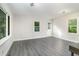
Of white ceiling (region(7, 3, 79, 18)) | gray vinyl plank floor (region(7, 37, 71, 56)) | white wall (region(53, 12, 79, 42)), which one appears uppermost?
white ceiling (region(7, 3, 79, 18))

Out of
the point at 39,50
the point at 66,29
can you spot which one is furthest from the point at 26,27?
the point at 39,50

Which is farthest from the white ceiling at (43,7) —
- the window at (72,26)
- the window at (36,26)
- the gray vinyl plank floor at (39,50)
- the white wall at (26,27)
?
the window at (36,26)

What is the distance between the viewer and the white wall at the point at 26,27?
7.36 metres

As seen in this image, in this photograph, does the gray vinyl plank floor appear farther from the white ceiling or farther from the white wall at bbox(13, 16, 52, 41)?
the white wall at bbox(13, 16, 52, 41)

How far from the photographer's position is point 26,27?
26.2 ft

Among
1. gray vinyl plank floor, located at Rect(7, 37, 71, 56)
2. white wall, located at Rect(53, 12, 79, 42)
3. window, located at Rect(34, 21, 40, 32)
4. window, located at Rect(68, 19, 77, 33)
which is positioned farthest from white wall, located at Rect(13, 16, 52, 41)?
window, located at Rect(68, 19, 77, 33)

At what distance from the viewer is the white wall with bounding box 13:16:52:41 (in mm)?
7359

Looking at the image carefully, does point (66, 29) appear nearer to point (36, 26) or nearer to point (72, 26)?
point (72, 26)

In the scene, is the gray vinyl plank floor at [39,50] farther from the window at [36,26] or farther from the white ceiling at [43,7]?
the window at [36,26]

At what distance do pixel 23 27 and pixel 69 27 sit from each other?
13.5 ft

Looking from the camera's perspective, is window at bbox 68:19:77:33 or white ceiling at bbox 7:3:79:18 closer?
white ceiling at bbox 7:3:79:18

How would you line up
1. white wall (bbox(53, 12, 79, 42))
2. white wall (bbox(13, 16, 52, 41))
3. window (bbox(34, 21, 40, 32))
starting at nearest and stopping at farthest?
white wall (bbox(53, 12, 79, 42)), white wall (bbox(13, 16, 52, 41)), window (bbox(34, 21, 40, 32))

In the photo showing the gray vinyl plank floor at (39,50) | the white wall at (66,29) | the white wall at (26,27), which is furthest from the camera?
the white wall at (26,27)

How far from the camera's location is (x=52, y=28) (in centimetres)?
1074
